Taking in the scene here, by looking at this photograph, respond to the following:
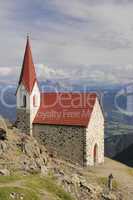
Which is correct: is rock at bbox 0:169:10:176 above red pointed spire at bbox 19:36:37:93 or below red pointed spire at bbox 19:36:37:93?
below

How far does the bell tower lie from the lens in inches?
2520

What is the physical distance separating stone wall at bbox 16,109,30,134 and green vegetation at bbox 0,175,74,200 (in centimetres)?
2240

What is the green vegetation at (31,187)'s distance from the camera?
33.4m

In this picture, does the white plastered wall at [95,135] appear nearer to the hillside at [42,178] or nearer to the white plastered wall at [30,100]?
the hillside at [42,178]

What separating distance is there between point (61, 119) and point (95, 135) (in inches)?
244

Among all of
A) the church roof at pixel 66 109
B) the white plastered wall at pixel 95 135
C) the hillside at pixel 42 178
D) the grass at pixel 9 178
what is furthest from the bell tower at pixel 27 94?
the grass at pixel 9 178

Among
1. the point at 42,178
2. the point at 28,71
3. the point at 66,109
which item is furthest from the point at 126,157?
the point at 42,178

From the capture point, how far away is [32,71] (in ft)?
212

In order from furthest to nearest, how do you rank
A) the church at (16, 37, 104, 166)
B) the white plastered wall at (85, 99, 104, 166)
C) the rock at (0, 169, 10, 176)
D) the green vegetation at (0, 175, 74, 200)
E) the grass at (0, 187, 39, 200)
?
the white plastered wall at (85, 99, 104, 166), the church at (16, 37, 104, 166), the rock at (0, 169, 10, 176), the green vegetation at (0, 175, 74, 200), the grass at (0, 187, 39, 200)

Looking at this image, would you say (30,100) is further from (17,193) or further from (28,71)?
(17,193)

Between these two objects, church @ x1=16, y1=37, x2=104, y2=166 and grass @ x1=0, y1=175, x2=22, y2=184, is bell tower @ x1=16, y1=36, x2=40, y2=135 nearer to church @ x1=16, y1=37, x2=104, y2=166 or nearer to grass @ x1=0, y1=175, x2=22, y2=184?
church @ x1=16, y1=37, x2=104, y2=166

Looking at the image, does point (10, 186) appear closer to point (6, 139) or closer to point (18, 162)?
point (18, 162)

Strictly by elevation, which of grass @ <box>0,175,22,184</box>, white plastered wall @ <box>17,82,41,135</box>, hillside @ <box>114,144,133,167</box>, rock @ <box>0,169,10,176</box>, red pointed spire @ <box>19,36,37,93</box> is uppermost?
red pointed spire @ <box>19,36,37,93</box>

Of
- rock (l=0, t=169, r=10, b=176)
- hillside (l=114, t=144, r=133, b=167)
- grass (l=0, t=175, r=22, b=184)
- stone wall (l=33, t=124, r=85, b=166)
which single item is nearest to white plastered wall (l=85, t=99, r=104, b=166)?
stone wall (l=33, t=124, r=85, b=166)
